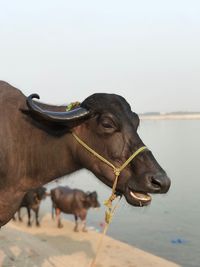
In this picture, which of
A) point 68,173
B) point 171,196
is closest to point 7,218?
point 68,173

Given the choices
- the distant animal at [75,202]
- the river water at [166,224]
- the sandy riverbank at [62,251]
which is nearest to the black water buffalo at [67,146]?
the sandy riverbank at [62,251]

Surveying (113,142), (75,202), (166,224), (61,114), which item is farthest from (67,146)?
(166,224)

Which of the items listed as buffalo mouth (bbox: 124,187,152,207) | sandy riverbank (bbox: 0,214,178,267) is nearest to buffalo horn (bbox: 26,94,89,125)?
buffalo mouth (bbox: 124,187,152,207)

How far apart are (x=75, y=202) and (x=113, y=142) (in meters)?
13.2

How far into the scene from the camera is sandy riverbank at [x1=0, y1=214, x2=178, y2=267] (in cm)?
951

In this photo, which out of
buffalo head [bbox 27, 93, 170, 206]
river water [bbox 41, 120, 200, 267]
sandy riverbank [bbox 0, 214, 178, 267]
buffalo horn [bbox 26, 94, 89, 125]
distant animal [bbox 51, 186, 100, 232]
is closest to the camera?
buffalo head [bbox 27, 93, 170, 206]

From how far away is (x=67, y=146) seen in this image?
173 inches

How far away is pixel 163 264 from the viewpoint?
12039mm

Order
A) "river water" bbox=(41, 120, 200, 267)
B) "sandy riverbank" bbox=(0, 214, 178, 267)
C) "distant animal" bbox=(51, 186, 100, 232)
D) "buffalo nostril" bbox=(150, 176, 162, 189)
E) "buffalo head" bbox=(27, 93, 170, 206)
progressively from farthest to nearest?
"distant animal" bbox=(51, 186, 100, 232) → "river water" bbox=(41, 120, 200, 267) → "sandy riverbank" bbox=(0, 214, 178, 267) → "buffalo head" bbox=(27, 93, 170, 206) → "buffalo nostril" bbox=(150, 176, 162, 189)

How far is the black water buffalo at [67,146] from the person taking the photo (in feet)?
12.8

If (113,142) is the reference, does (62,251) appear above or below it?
below

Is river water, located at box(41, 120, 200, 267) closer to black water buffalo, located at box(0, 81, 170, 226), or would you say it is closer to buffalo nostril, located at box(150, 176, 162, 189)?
black water buffalo, located at box(0, 81, 170, 226)

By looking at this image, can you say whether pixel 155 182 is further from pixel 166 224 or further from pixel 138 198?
pixel 166 224

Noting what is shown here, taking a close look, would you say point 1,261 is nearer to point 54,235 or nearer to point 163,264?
point 163,264
